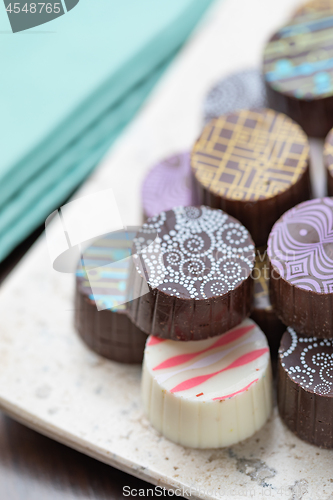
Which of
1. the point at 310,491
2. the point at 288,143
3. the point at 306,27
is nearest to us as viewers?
the point at 310,491

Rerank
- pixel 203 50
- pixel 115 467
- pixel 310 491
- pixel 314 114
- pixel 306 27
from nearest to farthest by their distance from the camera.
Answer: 1. pixel 310 491
2. pixel 115 467
3. pixel 314 114
4. pixel 306 27
5. pixel 203 50

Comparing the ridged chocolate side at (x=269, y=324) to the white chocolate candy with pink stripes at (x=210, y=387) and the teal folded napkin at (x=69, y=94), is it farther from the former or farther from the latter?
the teal folded napkin at (x=69, y=94)

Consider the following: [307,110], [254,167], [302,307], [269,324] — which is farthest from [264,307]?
[307,110]

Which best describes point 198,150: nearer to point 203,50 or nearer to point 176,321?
point 176,321

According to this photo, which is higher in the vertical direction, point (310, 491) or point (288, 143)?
point (288, 143)

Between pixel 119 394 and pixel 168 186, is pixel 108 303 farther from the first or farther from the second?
pixel 168 186

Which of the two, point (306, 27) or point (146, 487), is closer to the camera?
point (146, 487)

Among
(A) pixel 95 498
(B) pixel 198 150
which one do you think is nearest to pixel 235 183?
(B) pixel 198 150

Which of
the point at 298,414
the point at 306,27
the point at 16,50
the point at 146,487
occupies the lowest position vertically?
the point at 146,487
